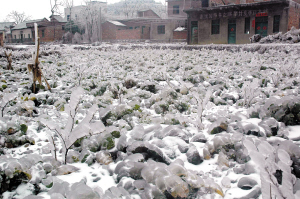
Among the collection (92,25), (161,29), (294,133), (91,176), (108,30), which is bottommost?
(91,176)

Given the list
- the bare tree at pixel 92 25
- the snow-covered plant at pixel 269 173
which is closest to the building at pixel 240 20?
the snow-covered plant at pixel 269 173

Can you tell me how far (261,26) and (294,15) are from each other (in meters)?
2.56

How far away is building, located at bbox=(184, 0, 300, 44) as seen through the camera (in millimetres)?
17453

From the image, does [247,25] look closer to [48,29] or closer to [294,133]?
[294,133]

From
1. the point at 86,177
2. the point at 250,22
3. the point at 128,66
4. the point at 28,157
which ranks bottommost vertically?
the point at 86,177

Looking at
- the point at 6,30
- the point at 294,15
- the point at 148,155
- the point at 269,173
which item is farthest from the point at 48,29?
the point at 269,173

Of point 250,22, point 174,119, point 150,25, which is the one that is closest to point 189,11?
point 250,22

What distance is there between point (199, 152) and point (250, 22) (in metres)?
19.7

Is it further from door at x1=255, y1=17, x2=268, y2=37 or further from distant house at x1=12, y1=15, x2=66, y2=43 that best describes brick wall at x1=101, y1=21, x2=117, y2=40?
door at x1=255, y1=17, x2=268, y2=37

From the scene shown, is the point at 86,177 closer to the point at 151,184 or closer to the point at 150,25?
the point at 151,184

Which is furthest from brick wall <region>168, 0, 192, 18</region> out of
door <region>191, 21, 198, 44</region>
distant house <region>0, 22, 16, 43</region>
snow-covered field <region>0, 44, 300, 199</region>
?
snow-covered field <region>0, 44, 300, 199</region>

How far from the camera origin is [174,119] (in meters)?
2.05

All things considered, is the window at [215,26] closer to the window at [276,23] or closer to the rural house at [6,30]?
the window at [276,23]

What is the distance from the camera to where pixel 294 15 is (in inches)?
717
